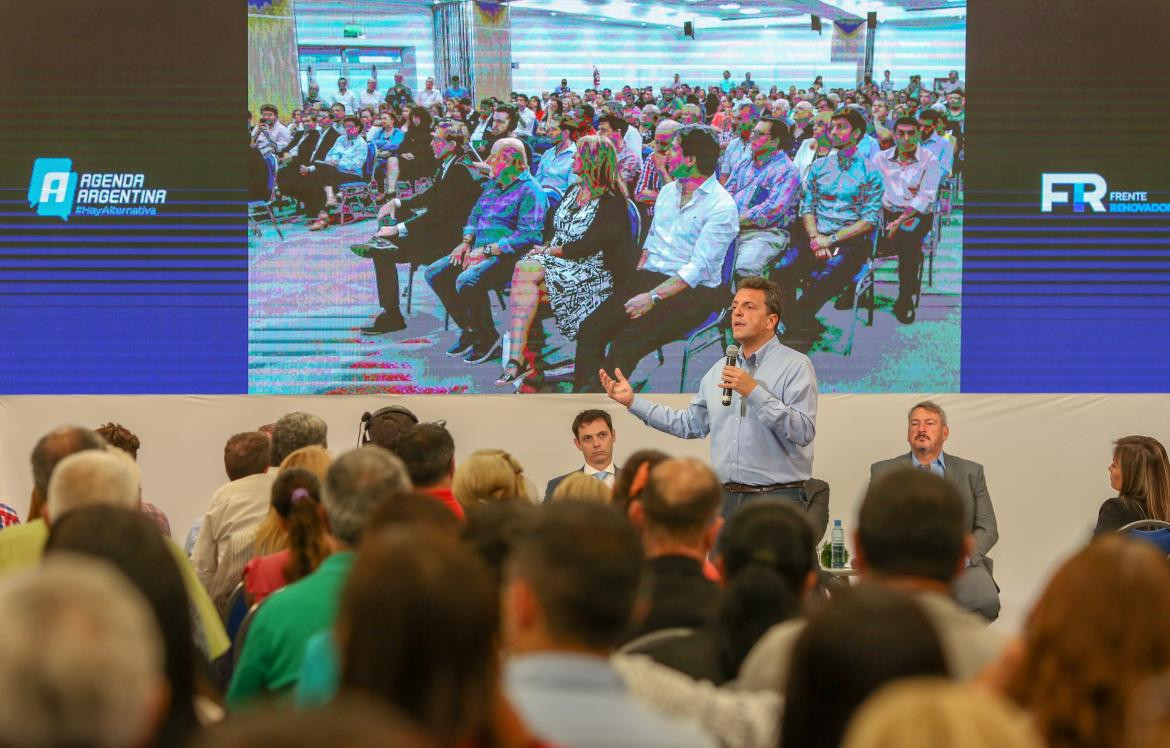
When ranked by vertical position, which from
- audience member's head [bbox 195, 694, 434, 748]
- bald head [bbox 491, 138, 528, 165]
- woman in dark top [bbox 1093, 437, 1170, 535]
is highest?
bald head [bbox 491, 138, 528, 165]

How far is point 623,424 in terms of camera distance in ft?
24.0

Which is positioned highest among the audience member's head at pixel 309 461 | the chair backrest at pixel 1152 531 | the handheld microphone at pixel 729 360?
the handheld microphone at pixel 729 360

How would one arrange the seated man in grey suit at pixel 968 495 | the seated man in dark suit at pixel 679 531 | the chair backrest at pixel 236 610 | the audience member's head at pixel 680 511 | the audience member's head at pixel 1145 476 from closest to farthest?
the seated man in dark suit at pixel 679 531, the audience member's head at pixel 680 511, the chair backrest at pixel 236 610, the audience member's head at pixel 1145 476, the seated man in grey suit at pixel 968 495

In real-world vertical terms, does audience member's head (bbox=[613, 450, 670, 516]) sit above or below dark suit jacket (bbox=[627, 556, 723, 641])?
above

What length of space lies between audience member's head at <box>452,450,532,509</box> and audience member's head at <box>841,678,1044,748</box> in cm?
274

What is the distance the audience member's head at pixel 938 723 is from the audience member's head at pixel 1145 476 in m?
4.78

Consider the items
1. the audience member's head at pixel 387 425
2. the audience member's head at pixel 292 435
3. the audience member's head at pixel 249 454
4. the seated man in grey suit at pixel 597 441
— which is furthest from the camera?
the seated man in grey suit at pixel 597 441

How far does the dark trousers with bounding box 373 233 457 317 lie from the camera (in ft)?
23.7

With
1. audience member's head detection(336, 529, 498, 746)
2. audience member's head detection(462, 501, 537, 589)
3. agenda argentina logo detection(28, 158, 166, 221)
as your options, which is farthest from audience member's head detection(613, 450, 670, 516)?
agenda argentina logo detection(28, 158, 166, 221)

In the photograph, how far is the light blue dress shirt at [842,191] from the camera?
7.24m

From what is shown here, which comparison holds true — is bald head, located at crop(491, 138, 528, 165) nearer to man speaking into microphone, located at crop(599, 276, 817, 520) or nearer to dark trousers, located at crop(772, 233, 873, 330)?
dark trousers, located at crop(772, 233, 873, 330)

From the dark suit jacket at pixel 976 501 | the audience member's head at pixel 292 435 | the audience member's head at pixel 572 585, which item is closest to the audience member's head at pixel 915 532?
the audience member's head at pixel 572 585

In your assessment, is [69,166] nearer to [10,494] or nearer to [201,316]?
[201,316]

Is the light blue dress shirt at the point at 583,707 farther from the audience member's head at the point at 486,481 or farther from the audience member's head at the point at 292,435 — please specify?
the audience member's head at the point at 292,435
